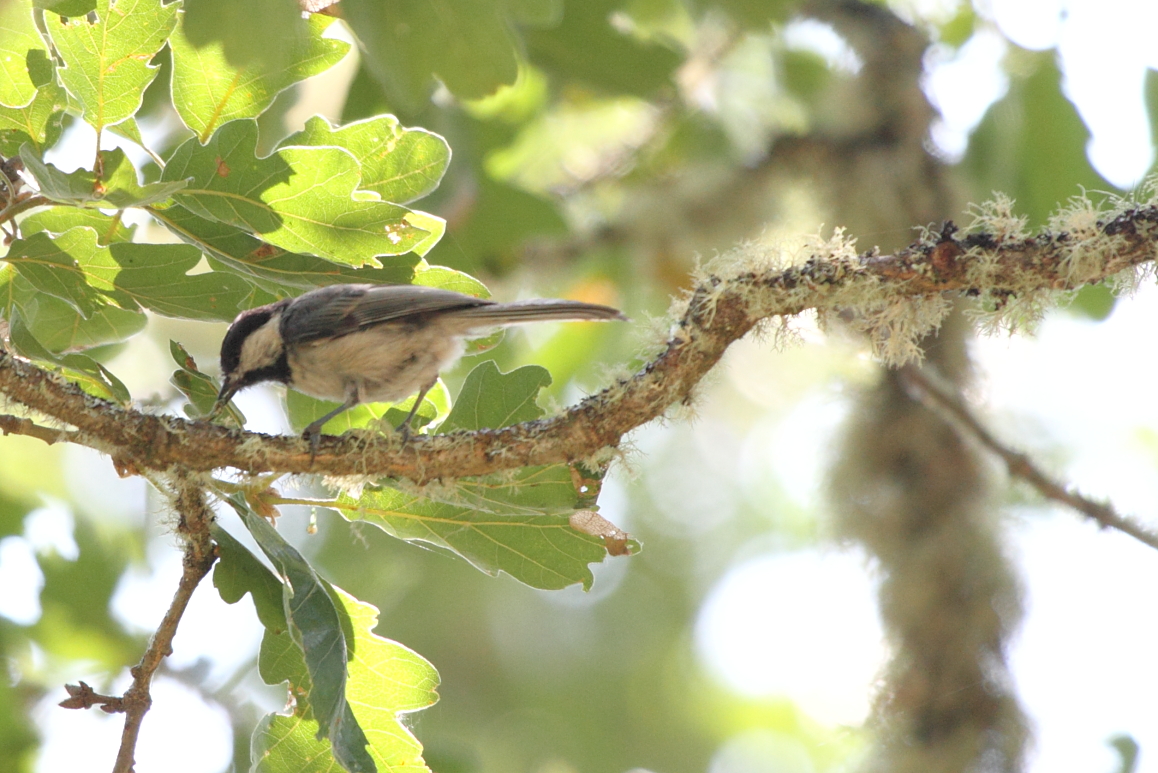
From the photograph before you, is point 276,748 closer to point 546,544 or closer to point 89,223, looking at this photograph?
point 546,544

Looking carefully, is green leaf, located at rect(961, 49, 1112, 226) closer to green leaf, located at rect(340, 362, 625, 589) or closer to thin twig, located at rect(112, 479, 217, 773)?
green leaf, located at rect(340, 362, 625, 589)

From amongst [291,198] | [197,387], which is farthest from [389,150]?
[197,387]

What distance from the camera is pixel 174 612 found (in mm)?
2318

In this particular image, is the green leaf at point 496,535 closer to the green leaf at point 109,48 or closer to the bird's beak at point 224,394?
the bird's beak at point 224,394

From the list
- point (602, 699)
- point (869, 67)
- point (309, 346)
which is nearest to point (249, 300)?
point (309, 346)

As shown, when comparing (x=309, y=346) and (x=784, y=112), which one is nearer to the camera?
(x=309, y=346)

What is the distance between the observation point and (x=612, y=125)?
258 inches

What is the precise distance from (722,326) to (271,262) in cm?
116

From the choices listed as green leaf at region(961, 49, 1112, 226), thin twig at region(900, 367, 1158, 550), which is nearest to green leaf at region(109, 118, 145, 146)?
thin twig at region(900, 367, 1158, 550)

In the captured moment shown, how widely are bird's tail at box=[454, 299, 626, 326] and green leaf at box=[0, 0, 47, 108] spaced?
126 centimetres

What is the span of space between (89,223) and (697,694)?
6252mm

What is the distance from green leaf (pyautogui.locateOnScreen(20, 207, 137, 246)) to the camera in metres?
2.46

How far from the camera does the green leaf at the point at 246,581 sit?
2428mm

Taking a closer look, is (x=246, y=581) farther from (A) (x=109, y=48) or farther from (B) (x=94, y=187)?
(A) (x=109, y=48)
